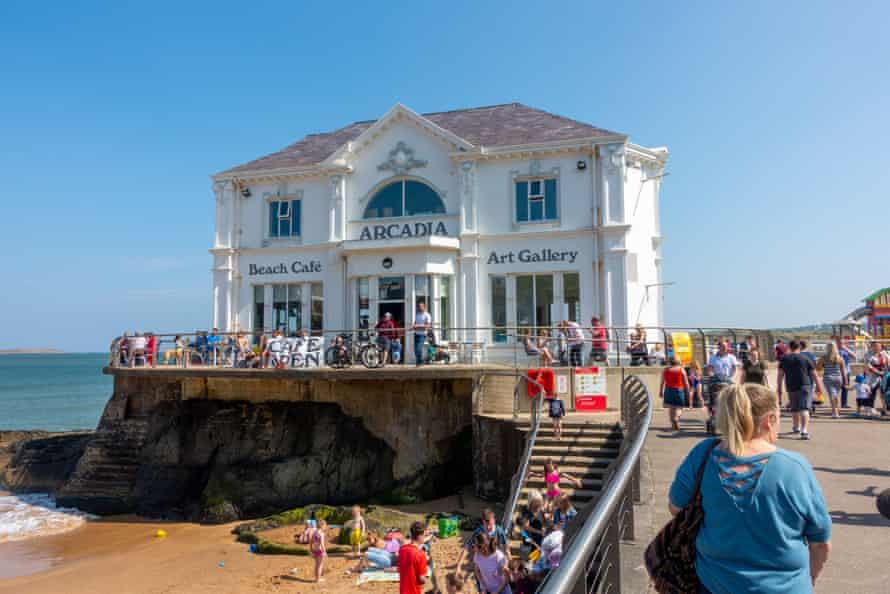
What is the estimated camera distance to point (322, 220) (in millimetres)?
23578

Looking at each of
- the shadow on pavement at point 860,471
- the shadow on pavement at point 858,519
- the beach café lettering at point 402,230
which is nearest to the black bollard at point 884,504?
the shadow on pavement at point 858,519

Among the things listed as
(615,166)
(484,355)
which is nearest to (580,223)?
(615,166)

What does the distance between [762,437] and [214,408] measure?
66.8ft

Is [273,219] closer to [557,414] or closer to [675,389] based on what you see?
[557,414]

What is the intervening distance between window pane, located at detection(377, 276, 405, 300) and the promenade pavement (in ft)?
34.6

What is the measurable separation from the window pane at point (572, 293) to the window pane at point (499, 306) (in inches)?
84.5

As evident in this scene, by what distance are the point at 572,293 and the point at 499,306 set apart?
8.58ft

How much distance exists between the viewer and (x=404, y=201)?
22906 millimetres

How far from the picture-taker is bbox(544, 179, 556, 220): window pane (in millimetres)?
21516

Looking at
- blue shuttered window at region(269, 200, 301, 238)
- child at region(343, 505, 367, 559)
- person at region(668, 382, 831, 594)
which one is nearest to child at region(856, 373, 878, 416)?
child at region(343, 505, 367, 559)

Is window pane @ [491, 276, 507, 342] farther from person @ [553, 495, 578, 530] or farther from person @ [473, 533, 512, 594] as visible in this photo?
person @ [473, 533, 512, 594]

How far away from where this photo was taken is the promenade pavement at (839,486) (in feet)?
15.2

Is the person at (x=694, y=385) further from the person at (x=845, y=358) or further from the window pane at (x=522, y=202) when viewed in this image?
the window pane at (x=522, y=202)

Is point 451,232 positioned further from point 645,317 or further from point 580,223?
point 645,317
